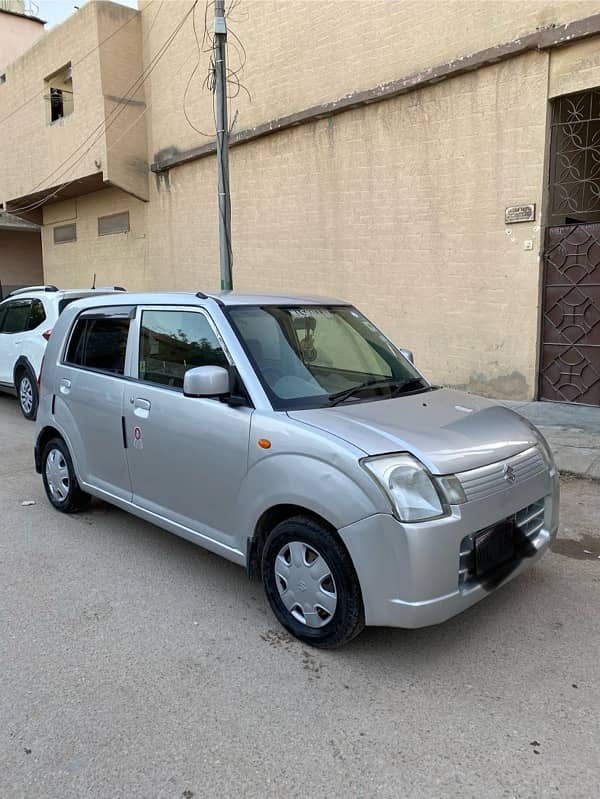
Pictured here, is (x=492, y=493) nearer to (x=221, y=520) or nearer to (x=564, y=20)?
(x=221, y=520)

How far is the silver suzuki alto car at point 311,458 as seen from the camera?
2.86 meters

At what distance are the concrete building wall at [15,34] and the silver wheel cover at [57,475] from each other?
2627 centimetres

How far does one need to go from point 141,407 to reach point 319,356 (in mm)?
1193

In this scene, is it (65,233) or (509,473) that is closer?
(509,473)

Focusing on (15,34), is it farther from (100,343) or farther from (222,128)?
(100,343)

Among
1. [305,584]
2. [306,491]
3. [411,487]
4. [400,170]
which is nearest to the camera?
[411,487]

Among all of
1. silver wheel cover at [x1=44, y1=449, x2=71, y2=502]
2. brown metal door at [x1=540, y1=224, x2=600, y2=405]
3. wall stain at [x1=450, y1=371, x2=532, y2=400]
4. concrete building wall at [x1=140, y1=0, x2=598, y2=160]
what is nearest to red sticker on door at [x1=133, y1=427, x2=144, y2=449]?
silver wheel cover at [x1=44, y1=449, x2=71, y2=502]

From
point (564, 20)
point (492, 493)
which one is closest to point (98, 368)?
point (492, 493)

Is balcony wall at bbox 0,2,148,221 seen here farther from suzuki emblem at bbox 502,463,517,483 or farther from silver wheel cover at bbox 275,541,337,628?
suzuki emblem at bbox 502,463,517,483

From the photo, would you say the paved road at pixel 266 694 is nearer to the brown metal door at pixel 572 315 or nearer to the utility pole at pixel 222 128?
the brown metal door at pixel 572 315

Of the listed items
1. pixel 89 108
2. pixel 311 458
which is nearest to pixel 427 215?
pixel 311 458

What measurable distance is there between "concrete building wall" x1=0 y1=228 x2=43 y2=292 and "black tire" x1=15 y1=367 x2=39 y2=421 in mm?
17646

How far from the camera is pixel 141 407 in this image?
4113mm

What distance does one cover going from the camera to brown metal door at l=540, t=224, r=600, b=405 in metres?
8.51
